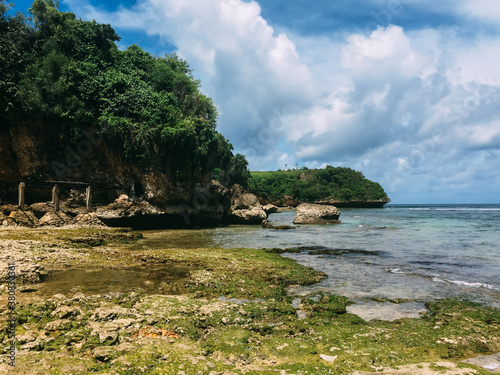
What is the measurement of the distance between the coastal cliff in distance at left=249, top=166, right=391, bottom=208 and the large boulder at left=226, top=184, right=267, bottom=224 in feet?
175

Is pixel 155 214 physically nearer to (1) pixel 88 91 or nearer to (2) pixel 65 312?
(1) pixel 88 91

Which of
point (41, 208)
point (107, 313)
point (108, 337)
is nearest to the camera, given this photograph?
point (108, 337)

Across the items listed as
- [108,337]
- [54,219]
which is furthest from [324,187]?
[108,337]

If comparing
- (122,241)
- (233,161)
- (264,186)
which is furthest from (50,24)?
(264,186)

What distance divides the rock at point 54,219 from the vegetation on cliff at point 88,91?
6.66 metres

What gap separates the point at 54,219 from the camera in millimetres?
21391

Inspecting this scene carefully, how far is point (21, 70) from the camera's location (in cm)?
2472

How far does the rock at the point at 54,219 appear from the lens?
68.8ft

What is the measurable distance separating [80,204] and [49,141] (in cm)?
595

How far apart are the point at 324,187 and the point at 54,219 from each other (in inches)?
3465

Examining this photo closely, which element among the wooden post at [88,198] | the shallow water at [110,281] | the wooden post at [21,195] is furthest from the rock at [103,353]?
the wooden post at [88,198]

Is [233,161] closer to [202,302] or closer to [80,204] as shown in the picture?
[80,204]

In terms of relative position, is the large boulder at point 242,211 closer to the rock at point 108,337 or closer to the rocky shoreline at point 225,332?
the rocky shoreline at point 225,332

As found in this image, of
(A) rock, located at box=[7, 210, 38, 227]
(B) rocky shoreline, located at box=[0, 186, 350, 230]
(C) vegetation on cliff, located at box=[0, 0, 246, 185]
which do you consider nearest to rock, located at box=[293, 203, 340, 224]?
(B) rocky shoreline, located at box=[0, 186, 350, 230]
